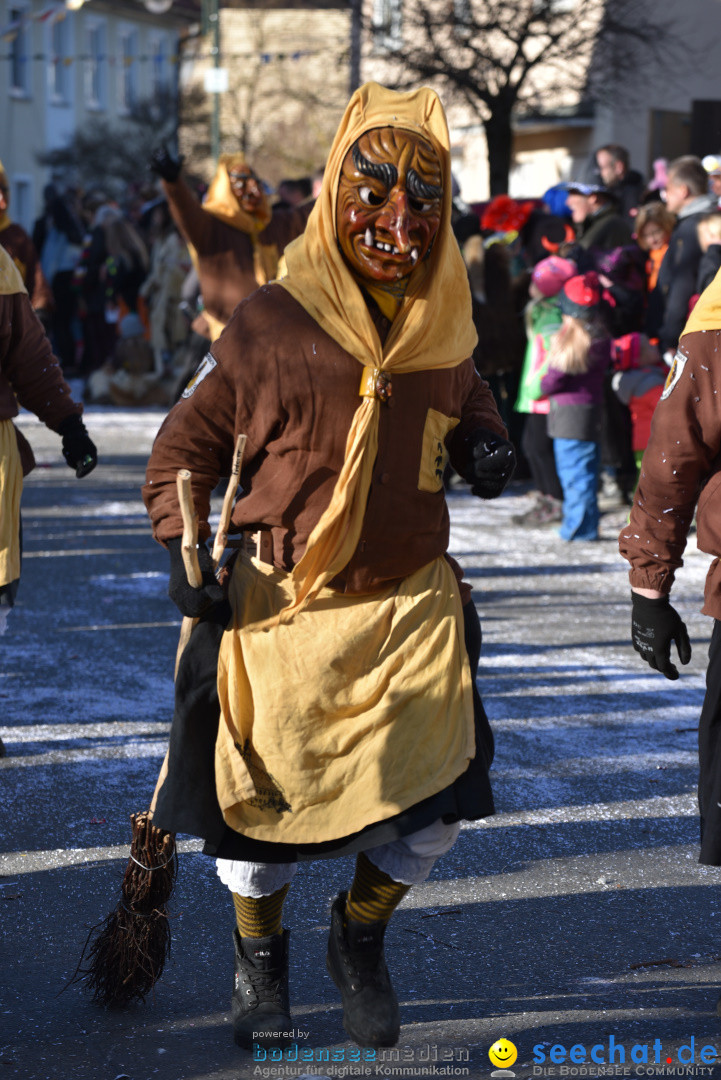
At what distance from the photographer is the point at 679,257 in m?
9.06

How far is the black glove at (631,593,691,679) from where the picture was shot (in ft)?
10.6

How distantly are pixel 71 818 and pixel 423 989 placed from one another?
158cm

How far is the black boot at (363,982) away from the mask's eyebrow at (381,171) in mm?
1607

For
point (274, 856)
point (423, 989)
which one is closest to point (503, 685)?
point (423, 989)

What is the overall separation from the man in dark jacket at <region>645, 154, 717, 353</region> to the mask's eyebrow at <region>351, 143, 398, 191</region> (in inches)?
235

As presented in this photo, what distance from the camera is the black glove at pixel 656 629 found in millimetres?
3240

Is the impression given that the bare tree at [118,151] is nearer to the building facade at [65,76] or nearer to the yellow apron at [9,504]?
the building facade at [65,76]

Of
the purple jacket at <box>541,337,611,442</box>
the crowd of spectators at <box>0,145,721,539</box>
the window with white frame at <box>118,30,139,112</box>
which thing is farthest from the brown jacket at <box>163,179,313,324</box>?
the window with white frame at <box>118,30,139,112</box>

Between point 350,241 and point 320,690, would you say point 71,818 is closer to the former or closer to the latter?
point 320,690

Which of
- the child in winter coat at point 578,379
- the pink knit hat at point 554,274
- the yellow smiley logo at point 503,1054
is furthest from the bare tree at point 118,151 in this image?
the yellow smiley logo at point 503,1054

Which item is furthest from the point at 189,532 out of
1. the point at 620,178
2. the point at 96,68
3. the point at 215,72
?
the point at 96,68

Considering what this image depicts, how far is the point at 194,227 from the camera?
9.16 meters

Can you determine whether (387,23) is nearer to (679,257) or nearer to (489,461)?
(679,257)

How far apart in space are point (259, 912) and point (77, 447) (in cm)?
216
